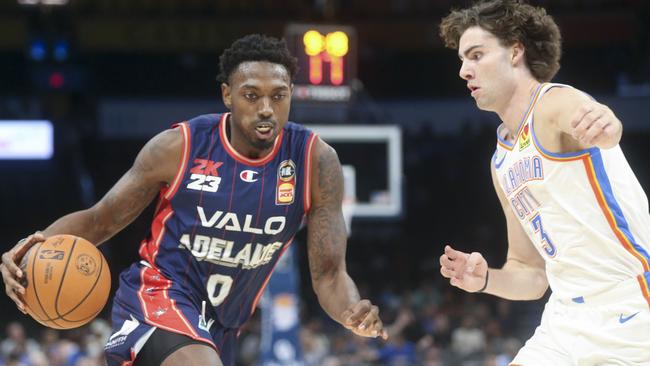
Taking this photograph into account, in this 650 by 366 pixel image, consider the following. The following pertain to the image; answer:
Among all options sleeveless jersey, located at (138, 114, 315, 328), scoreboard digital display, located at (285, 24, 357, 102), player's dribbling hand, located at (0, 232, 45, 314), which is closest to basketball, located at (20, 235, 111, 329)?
player's dribbling hand, located at (0, 232, 45, 314)

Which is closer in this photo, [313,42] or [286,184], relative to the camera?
[286,184]

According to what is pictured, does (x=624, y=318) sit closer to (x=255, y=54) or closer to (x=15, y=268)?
(x=255, y=54)

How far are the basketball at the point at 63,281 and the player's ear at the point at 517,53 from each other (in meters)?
1.93

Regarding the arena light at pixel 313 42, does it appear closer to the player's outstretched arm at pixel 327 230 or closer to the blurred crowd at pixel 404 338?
the blurred crowd at pixel 404 338

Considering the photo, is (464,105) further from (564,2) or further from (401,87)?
(564,2)

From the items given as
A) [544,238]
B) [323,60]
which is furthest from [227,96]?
[323,60]

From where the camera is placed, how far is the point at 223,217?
13.6 feet

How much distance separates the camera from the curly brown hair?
12.8ft

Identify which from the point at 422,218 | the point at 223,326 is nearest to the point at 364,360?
the point at 422,218

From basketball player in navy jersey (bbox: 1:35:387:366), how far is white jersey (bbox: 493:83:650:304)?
96 centimetres

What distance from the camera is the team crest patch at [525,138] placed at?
3624 millimetres

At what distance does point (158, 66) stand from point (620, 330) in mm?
15667

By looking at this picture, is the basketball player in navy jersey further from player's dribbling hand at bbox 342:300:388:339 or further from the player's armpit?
player's dribbling hand at bbox 342:300:388:339

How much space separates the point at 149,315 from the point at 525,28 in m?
1.97
